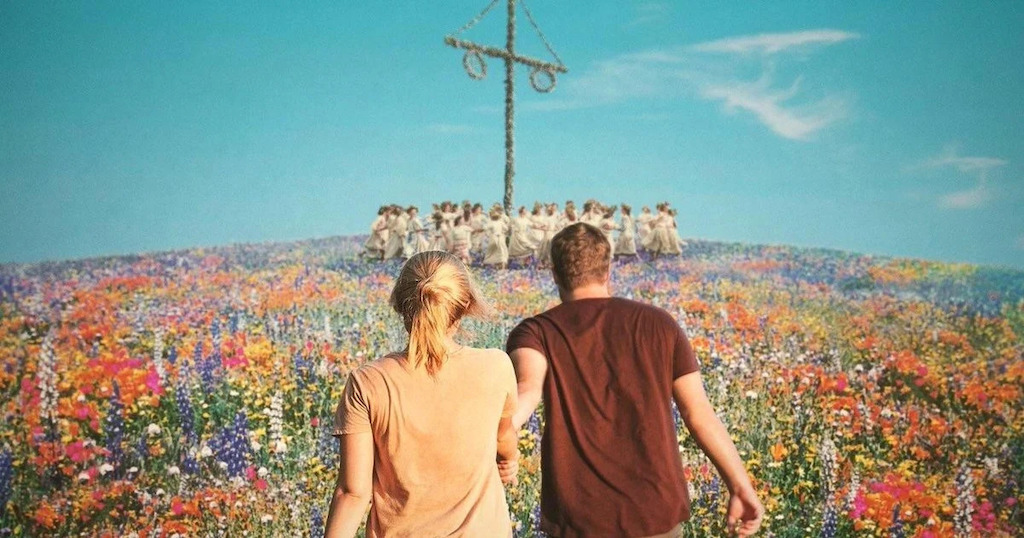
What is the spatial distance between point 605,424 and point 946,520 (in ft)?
14.3

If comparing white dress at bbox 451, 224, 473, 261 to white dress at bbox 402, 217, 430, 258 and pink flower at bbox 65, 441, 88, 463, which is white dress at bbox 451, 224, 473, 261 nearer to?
white dress at bbox 402, 217, 430, 258

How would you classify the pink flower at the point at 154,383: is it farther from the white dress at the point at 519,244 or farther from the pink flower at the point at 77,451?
the white dress at the point at 519,244

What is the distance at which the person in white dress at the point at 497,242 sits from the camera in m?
17.8

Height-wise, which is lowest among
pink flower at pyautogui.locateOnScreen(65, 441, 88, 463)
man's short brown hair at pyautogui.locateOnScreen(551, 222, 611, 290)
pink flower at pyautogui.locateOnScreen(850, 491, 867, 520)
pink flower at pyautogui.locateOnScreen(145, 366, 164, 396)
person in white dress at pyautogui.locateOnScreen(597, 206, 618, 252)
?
pink flower at pyautogui.locateOnScreen(850, 491, 867, 520)

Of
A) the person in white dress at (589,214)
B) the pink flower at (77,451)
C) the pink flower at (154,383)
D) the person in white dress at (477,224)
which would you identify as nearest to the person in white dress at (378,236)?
the person in white dress at (477,224)

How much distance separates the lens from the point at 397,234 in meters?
18.5

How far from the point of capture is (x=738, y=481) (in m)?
2.95

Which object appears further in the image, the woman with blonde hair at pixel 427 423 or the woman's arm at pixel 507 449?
the woman's arm at pixel 507 449

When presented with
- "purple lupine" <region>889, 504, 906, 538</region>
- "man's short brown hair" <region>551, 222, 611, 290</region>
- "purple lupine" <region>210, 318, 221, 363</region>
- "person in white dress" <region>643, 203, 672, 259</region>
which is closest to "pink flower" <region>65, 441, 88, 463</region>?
"purple lupine" <region>210, 318, 221, 363</region>

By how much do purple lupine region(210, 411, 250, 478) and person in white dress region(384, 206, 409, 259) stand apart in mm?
12574

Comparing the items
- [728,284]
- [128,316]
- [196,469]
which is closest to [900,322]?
[728,284]

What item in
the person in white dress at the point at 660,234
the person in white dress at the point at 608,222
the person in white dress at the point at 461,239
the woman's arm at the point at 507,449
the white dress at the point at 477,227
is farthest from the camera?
the person in white dress at the point at 660,234

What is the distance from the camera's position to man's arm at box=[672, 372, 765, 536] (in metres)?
2.90

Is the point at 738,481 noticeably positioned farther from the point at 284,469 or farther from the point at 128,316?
the point at 128,316
